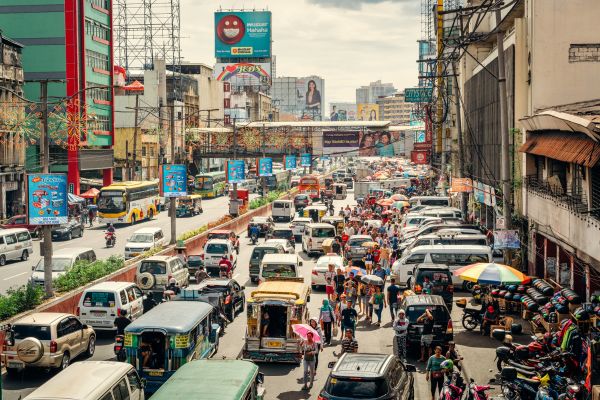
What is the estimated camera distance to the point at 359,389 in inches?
590

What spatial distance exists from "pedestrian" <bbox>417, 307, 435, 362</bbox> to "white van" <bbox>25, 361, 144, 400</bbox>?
856 cm

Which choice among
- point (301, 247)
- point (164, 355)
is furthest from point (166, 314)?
point (301, 247)

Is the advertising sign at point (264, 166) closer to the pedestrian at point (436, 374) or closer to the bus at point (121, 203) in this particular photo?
the bus at point (121, 203)

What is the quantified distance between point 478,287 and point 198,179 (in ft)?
231

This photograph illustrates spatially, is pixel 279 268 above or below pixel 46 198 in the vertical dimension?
below

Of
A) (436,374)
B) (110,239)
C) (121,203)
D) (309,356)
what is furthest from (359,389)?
(121,203)

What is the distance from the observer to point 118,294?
987 inches

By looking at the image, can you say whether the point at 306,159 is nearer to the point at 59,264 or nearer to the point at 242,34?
the point at 59,264

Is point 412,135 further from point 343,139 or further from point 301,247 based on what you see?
point 301,247

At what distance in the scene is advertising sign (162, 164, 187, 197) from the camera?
1725 inches

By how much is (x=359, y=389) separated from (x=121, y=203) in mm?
52089

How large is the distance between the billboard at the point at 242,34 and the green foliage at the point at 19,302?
135m

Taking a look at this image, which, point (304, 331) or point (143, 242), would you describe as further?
point (143, 242)

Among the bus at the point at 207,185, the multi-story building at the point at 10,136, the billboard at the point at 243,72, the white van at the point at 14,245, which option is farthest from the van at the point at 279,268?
the billboard at the point at 243,72
